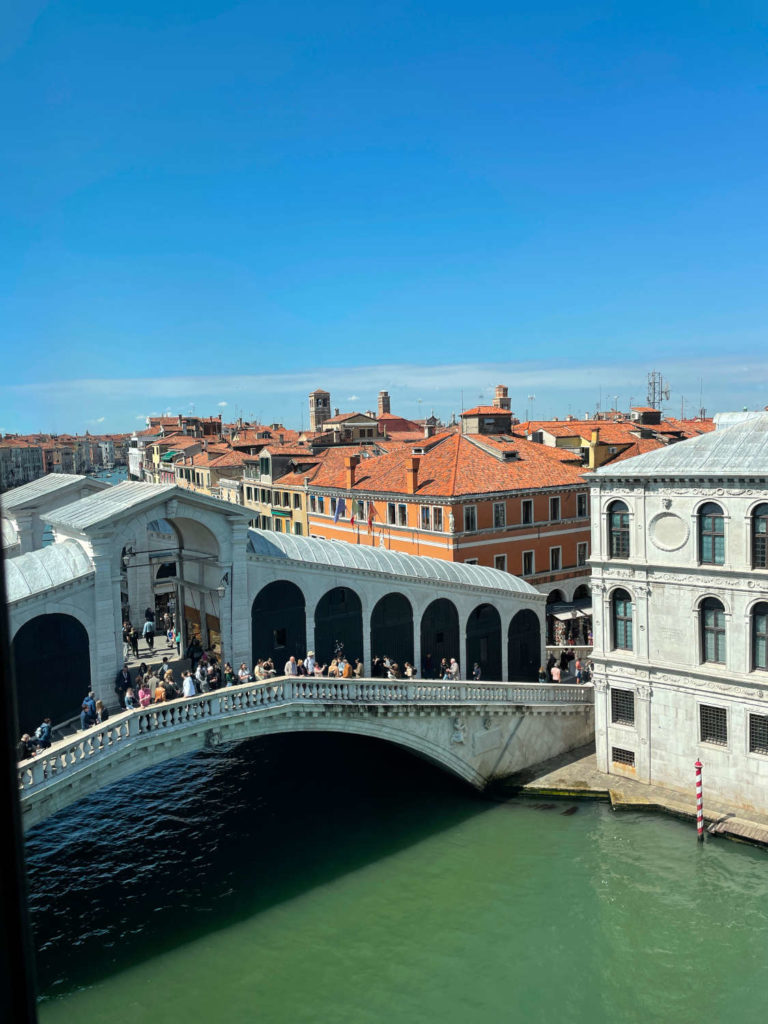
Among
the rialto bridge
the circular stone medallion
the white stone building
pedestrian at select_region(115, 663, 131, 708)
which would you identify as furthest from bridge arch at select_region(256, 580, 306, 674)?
the circular stone medallion

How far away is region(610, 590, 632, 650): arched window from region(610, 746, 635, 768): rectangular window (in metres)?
2.94

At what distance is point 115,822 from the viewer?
23719 millimetres

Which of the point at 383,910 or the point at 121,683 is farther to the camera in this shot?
the point at 121,683

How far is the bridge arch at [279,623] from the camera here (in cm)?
2319

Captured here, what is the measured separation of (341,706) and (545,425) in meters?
36.7

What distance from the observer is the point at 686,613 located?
23312mm

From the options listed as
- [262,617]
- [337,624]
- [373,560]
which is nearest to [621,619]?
[373,560]

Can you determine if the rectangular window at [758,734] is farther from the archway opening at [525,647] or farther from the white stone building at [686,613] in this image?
the archway opening at [525,647]

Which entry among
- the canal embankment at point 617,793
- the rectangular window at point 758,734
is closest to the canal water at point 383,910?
the canal embankment at point 617,793

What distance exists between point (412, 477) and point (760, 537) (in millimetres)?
17141

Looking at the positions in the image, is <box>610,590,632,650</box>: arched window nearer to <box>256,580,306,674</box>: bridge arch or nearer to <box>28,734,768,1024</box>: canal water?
<box>28,734,768,1024</box>: canal water

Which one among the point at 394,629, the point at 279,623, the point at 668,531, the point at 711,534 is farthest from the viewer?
the point at 394,629

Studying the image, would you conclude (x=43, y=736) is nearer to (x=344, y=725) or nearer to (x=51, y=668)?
(x=51, y=668)

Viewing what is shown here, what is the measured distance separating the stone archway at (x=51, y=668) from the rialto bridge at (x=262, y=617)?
0.03 metres
